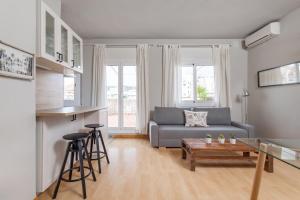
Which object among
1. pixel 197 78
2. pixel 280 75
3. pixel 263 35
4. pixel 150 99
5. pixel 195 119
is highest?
pixel 263 35

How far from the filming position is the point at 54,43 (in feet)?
7.36

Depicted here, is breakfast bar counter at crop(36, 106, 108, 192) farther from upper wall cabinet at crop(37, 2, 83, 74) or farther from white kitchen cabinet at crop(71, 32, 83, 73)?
white kitchen cabinet at crop(71, 32, 83, 73)

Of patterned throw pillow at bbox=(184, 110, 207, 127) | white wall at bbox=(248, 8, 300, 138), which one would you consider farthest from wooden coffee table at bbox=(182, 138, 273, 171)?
white wall at bbox=(248, 8, 300, 138)

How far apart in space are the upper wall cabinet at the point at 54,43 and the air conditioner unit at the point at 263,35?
12.1 ft

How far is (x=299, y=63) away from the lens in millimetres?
3158

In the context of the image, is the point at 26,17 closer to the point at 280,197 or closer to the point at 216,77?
the point at 280,197

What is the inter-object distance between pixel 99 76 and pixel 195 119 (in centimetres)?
260

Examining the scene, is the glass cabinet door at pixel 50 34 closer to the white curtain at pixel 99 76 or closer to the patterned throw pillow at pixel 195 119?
the white curtain at pixel 99 76

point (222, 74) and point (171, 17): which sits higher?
point (171, 17)

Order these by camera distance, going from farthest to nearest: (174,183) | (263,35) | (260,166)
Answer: (263,35) < (174,183) < (260,166)

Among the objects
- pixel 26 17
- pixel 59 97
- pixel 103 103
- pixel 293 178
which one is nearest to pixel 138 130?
pixel 103 103

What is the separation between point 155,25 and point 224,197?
11.0 feet

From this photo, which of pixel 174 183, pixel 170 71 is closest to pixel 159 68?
pixel 170 71

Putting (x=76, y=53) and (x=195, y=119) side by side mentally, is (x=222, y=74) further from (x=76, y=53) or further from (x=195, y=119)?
(x=76, y=53)
